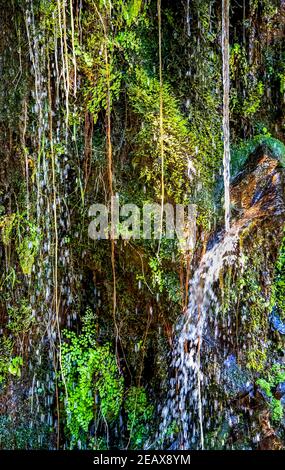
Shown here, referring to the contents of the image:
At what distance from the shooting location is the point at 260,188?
10.3ft

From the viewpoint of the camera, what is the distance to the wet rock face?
314cm

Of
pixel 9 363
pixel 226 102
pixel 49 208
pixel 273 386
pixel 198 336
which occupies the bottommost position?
pixel 273 386

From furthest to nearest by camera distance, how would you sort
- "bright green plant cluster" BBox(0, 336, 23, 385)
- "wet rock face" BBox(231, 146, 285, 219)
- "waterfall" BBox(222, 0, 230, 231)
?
1. "bright green plant cluster" BBox(0, 336, 23, 385)
2. "wet rock face" BBox(231, 146, 285, 219)
3. "waterfall" BBox(222, 0, 230, 231)

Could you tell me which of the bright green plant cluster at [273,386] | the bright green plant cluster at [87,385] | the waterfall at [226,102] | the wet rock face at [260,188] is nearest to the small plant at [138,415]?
the bright green plant cluster at [87,385]

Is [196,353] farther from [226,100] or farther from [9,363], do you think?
[226,100]

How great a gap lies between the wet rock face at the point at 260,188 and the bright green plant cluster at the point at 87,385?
4.39ft

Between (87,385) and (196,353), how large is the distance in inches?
29.6

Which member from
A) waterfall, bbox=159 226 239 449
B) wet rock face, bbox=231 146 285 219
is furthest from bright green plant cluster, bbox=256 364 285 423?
wet rock face, bbox=231 146 285 219

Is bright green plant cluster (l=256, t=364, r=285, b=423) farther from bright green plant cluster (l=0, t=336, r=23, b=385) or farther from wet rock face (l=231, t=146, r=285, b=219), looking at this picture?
bright green plant cluster (l=0, t=336, r=23, b=385)

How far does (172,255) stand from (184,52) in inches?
55.4

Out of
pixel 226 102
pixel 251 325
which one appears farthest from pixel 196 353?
pixel 226 102

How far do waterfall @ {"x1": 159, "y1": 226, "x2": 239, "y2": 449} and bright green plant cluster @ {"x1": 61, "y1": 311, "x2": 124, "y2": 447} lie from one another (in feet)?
1.23
